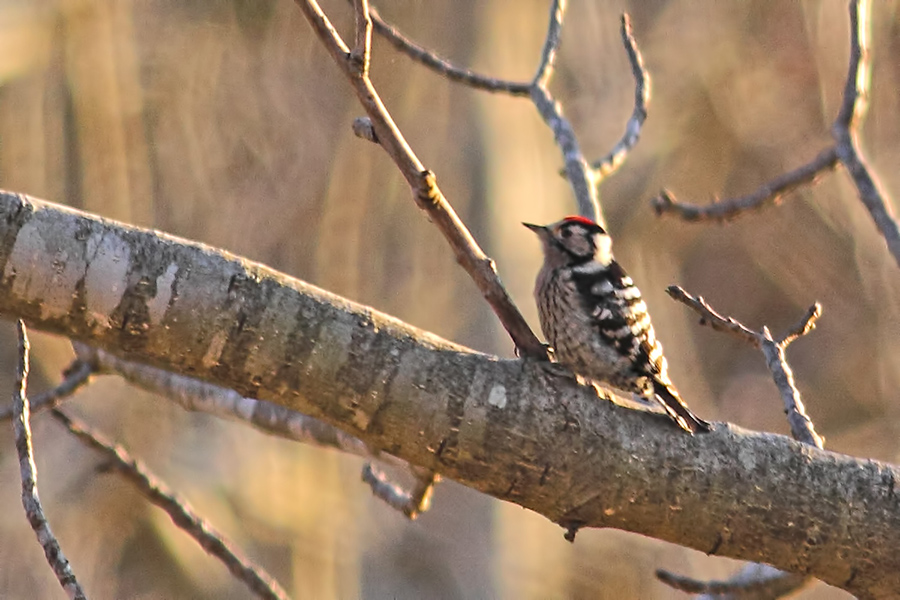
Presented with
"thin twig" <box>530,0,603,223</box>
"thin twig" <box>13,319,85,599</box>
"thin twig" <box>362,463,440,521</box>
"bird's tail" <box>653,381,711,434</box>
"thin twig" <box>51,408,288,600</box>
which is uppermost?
"thin twig" <box>530,0,603,223</box>

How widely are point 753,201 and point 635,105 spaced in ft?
1.86

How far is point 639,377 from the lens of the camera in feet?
10.4

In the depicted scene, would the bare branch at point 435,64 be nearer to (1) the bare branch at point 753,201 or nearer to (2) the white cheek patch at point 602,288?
(1) the bare branch at point 753,201

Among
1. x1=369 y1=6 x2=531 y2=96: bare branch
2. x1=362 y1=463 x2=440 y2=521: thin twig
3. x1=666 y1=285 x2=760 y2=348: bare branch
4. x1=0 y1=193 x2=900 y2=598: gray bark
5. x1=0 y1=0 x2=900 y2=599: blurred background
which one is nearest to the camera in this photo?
x1=0 y1=193 x2=900 y2=598: gray bark

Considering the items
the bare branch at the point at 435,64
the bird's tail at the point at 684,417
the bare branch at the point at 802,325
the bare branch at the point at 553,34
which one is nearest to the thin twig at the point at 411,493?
the bird's tail at the point at 684,417

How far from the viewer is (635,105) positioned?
3707mm

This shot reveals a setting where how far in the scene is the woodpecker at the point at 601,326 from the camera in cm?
313

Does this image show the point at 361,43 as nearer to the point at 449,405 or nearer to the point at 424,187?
the point at 424,187

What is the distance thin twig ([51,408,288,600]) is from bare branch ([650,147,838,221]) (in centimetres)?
181

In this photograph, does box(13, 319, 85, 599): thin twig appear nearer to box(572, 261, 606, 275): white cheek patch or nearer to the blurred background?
box(572, 261, 606, 275): white cheek patch

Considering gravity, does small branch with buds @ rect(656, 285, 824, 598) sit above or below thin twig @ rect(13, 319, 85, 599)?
above

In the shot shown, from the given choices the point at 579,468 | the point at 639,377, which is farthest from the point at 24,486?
the point at 639,377

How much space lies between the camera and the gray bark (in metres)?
1.83

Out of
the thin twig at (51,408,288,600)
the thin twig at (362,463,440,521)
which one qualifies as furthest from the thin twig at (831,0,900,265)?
the thin twig at (51,408,288,600)
